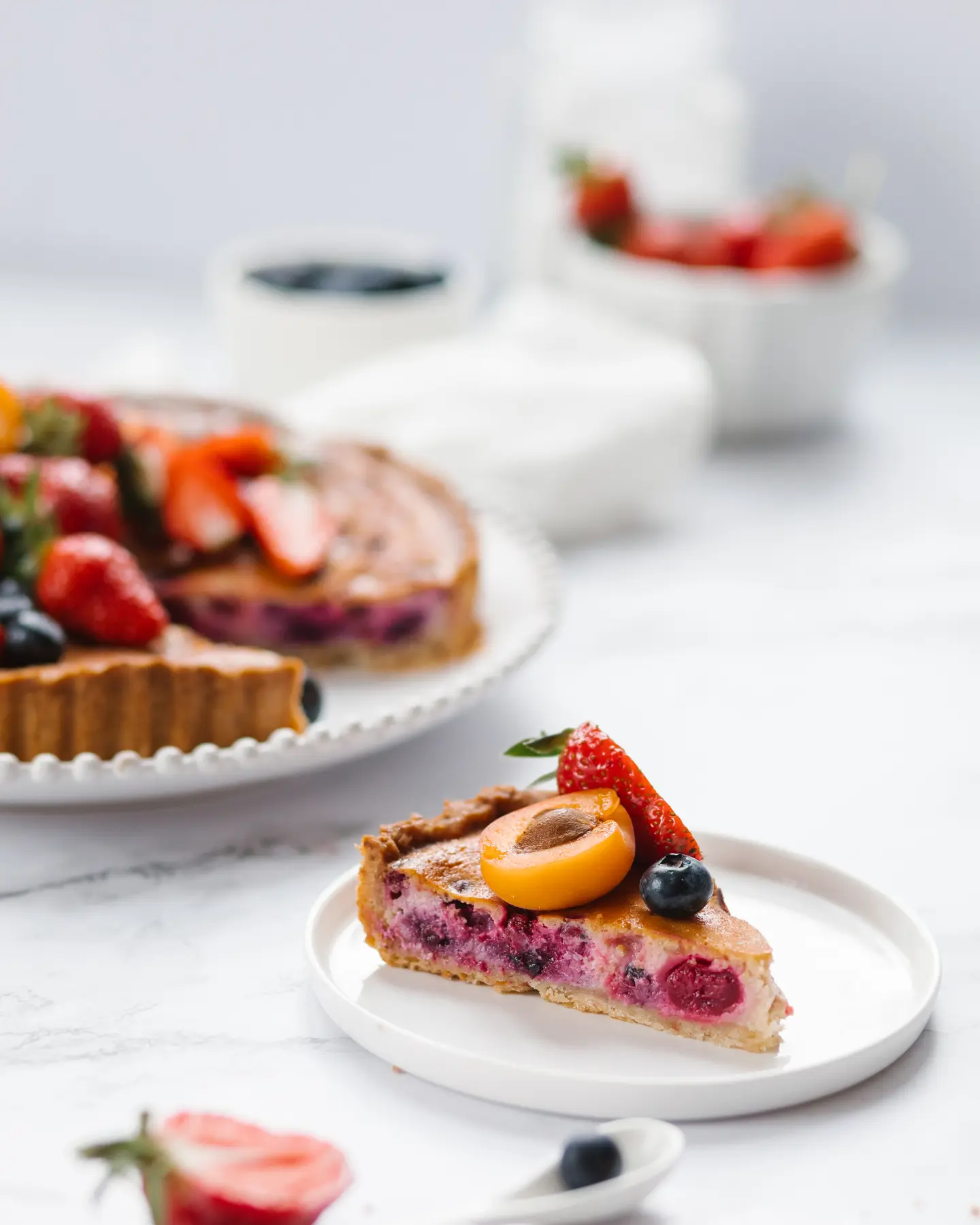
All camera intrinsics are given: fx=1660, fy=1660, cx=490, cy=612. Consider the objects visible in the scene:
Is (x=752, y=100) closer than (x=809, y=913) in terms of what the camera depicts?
No

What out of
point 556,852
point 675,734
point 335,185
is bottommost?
point 675,734

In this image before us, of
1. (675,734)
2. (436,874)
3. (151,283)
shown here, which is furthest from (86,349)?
(436,874)

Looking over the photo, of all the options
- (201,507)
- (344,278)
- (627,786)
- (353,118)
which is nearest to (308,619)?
(201,507)

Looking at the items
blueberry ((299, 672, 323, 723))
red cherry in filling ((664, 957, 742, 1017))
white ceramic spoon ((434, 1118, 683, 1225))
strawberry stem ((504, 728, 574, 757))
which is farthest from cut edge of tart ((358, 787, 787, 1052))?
blueberry ((299, 672, 323, 723))

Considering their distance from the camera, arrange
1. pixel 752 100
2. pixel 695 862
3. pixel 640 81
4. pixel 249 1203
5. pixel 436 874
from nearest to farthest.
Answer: pixel 249 1203
pixel 695 862
pixel 436 874
pixel 640 81
pixel 752 100

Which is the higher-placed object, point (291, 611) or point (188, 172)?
point (188, 172)

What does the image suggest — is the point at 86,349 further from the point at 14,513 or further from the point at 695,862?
the point at 695,862
